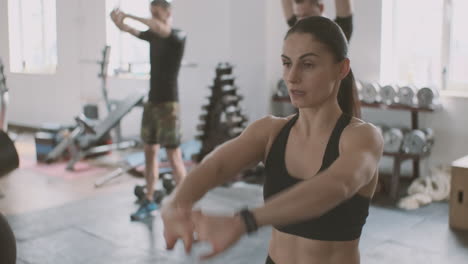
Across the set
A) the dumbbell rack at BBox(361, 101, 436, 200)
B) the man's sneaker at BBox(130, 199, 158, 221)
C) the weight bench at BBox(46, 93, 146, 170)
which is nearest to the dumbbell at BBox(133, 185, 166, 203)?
the man's sneaker at BBox(130, 199, 158, 221)

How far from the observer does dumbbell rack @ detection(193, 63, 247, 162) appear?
15.9ft

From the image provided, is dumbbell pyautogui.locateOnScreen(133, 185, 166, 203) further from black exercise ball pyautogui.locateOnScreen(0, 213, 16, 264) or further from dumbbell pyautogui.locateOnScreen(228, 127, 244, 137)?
black exercise ball pyautogui.locateOnScreen(0, 213, 16, 264)

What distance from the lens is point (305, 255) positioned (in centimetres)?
113

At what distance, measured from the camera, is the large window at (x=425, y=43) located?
15.0 feet

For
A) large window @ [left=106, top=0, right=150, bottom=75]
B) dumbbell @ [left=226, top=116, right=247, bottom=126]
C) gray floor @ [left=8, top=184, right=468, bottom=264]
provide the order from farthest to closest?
large window @ [left=106, top=0, right=150, bottom=75], dumbbell @ [left=226, top=116, right=247, bottom=126], gray floor @ [left=8, top=184, right=468, bottom=264]

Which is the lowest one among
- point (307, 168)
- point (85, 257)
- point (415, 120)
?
point (85, 257)

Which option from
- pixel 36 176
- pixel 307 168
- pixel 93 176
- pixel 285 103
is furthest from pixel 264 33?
pixel 307 168

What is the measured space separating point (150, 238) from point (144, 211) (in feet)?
1.44

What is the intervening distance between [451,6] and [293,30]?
390 centimetres

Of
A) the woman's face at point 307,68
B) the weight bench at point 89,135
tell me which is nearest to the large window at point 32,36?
the weight bench at point 89,135

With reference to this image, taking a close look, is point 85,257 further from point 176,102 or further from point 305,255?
point 305,255

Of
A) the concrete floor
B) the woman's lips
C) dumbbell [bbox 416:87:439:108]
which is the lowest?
the concrete floor

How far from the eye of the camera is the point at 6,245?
1084 mm

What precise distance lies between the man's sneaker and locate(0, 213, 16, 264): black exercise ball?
275 cm
